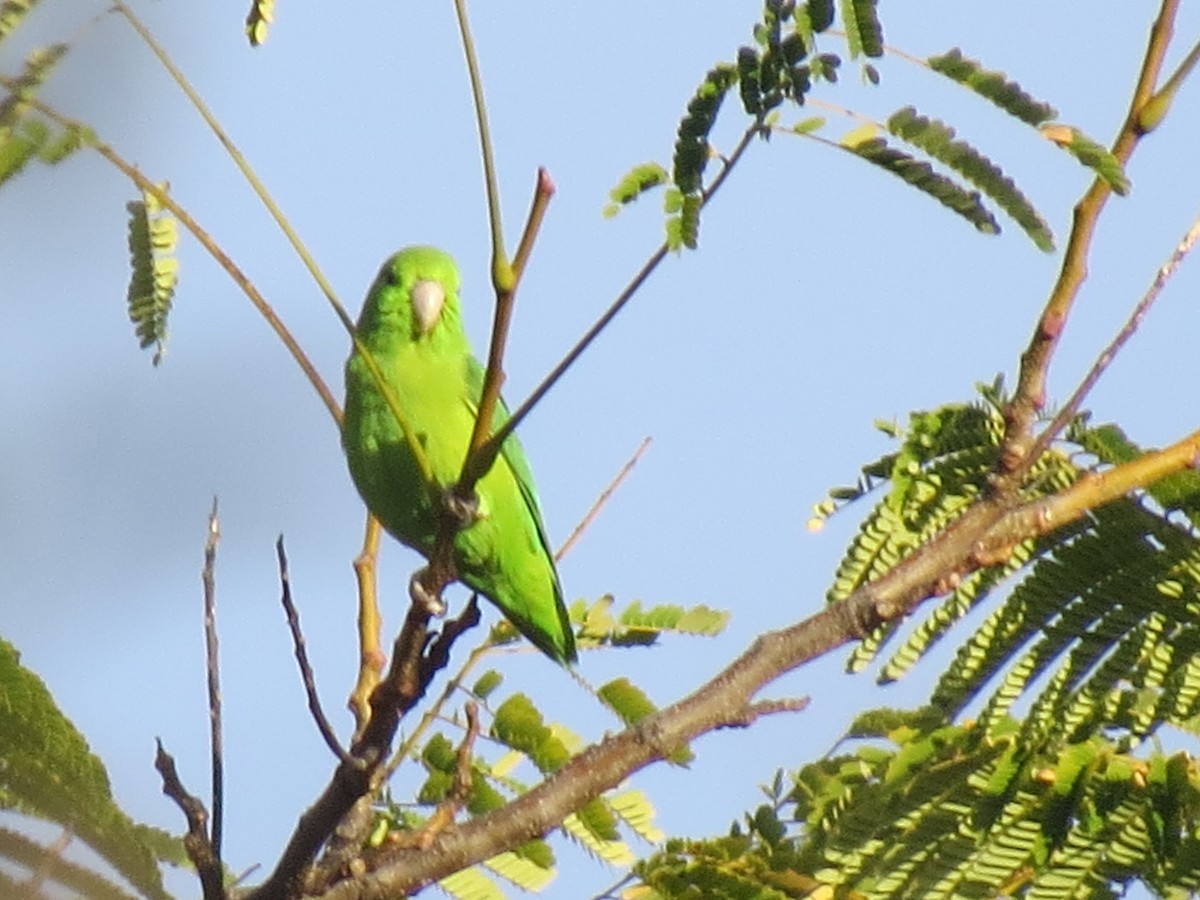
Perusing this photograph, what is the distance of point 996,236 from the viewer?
2381 mm

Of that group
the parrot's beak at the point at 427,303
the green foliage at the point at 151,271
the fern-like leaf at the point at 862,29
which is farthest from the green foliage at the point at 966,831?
the parrot's beak at the point at 427,303

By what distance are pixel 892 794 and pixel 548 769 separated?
0.82 metres

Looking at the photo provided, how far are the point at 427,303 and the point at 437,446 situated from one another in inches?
20.5

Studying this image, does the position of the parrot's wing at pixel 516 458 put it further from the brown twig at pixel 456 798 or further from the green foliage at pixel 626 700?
the brown twig at pixel 456 798

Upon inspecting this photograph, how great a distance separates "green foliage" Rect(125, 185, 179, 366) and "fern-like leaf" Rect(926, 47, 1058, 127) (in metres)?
1.41

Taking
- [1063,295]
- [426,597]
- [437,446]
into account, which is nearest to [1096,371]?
[1063,295]

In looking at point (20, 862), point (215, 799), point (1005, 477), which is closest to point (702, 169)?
point (1005, 477)

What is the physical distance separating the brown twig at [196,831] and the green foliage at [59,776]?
27cm

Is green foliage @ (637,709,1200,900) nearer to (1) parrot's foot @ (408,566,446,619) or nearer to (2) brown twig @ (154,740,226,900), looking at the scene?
(1) parrot's foot @ (408,566,446,619)

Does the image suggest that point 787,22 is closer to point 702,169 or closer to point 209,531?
point 702,169

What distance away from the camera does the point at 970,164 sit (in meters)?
2.43

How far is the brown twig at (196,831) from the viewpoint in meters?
2.18

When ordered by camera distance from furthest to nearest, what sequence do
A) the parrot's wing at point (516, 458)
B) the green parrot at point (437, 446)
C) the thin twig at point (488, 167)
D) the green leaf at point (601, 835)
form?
1. the parrot's wing at point (516, 458)
2. the green parrot at point (437, 446)
3. the green leaf at point (601, 835)
4. the thin twig at point (488, 167)

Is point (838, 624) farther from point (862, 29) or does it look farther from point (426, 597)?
point (862, 29)
